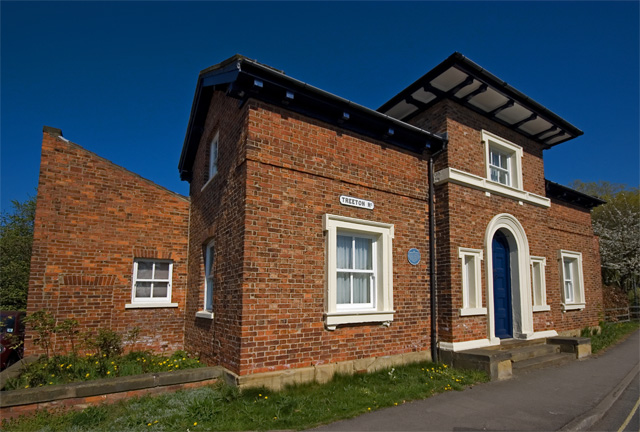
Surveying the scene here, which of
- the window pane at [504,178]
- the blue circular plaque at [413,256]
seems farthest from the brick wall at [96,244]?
the window pane at [504,178]

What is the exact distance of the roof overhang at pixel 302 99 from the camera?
22.6ft

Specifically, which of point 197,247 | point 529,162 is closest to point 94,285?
point 197,247

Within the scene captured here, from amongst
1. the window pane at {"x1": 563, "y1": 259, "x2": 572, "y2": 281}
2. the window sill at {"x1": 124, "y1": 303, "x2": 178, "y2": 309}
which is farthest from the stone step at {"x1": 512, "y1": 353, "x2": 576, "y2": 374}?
the window sill at {"x1": 124, "y1": 303, "x2": 178, "y2": 309}

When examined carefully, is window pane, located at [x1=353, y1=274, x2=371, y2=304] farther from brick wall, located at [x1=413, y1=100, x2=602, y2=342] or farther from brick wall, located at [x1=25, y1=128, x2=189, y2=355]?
brick wall, located at [x1=25, y1=128, x2=189, y2=355]

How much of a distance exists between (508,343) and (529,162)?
17.7ft

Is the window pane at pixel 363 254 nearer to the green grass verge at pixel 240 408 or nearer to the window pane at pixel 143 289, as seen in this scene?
the green grass verge at pixel 240 408

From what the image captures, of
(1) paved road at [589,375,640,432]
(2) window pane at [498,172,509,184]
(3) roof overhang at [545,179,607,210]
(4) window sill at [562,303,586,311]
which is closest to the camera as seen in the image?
(1) paved road at [589,375,640,432]

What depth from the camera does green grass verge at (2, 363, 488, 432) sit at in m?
5.25

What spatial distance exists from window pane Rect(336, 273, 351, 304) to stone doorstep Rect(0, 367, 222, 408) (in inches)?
101

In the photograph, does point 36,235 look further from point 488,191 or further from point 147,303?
point 488,191

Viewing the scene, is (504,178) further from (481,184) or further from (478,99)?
(478,99)

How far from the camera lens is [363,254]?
27.0 feet

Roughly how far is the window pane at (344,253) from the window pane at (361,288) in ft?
1.09

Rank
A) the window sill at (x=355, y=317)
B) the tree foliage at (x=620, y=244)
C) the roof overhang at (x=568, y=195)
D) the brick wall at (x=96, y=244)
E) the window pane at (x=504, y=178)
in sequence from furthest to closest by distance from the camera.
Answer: the tree foliage at (x=620, y=244)
the roof overhang at (x=568, y=195)
the window pane at (x=504, y=178)
the brick wall at (x=96, y=244)
the window sill at (x=355, y=317)
